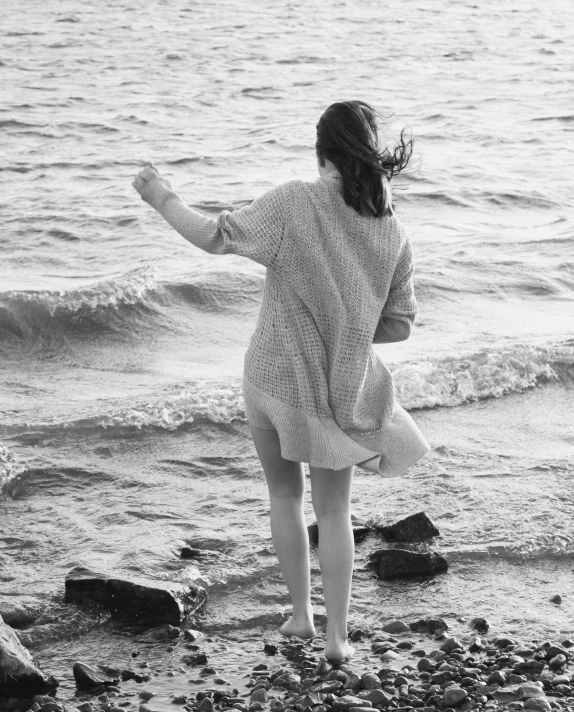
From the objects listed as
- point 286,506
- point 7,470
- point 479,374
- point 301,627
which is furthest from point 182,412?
point 286,506

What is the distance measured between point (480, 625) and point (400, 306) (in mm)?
1386

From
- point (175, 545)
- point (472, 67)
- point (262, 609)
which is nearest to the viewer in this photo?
point (262, 609)

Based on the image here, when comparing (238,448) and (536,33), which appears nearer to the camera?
(238,448)

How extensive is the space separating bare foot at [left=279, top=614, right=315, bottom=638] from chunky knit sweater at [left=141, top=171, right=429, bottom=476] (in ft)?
2.39

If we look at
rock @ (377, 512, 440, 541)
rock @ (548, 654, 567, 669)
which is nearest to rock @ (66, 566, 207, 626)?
rock @ (377, 512, 440, 541)

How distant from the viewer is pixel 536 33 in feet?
92.0

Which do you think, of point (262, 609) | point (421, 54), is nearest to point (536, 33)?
point (421, 54)

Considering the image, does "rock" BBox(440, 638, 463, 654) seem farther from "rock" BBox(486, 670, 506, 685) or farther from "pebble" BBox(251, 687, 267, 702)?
"pebble" BBox(251, 687, 267, 702)

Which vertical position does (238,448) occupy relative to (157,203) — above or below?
below

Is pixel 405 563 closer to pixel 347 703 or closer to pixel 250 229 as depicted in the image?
pixel 347 703

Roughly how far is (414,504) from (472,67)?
20.0m

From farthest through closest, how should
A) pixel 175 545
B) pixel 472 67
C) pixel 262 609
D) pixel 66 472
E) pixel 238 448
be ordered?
pixel 472 67, pixel 238 448, pixel 66 472, pixel 175 545, pixel 262 609

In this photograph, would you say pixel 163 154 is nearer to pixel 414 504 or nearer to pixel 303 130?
pixel 303 130

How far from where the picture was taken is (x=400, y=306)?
3693mm
